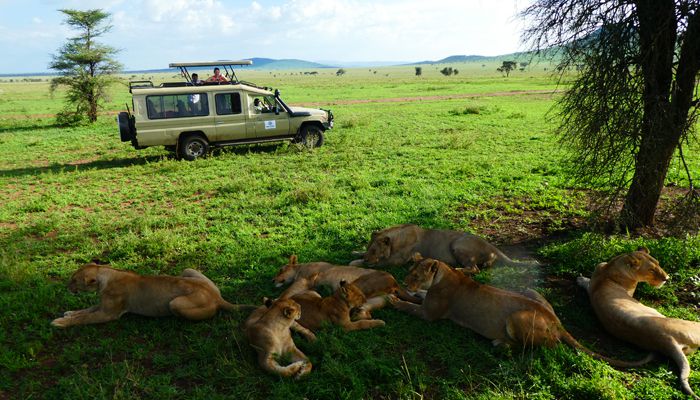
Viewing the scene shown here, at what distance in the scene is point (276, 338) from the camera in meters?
4.11

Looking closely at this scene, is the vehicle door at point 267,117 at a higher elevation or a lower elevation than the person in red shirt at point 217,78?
lower

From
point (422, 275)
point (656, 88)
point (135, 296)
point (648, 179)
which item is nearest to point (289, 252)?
point (135, 296)

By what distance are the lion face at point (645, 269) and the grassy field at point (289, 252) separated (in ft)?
1.17

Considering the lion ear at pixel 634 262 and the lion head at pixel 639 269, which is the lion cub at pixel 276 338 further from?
the lion ear at pixel 634 262

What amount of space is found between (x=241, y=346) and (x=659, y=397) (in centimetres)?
375

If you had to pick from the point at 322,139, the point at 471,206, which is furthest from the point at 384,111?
the point at 471,206

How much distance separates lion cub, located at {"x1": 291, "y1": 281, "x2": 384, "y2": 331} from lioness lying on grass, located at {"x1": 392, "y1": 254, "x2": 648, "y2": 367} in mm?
600

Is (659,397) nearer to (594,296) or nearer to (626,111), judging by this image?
(594,296)

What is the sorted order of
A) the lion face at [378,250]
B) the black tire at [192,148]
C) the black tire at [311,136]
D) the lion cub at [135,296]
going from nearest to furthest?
the lion cub at [135,296]
the lion face at [378,250]
the black tire at [192,148]
the black tire at [311,136]

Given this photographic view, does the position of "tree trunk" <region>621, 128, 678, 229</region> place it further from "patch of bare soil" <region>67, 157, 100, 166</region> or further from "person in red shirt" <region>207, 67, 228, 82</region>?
"patch of bare soil" <region>67, 157, 100, 166</region>

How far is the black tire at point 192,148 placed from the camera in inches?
534

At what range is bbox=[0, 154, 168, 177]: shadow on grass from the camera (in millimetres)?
12797

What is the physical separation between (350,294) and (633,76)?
Result: 4849 millimetres

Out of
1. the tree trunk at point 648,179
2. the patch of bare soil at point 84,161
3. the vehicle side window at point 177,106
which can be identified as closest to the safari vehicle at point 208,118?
the vehicle side window at point 177,106
